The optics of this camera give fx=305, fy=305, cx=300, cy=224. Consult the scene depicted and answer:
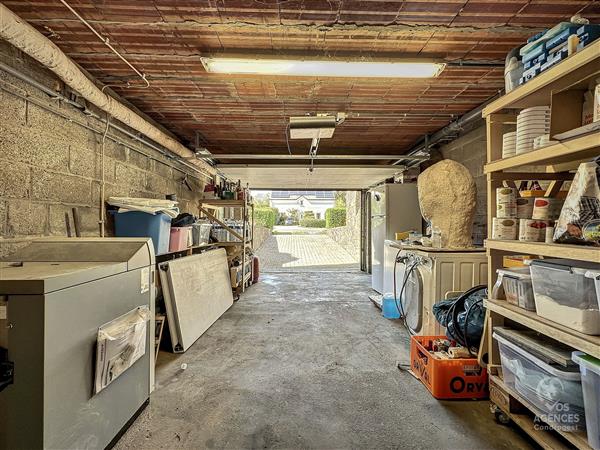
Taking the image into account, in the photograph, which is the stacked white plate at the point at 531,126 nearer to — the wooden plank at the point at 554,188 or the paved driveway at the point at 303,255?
the wooden plank at the point at 554,188

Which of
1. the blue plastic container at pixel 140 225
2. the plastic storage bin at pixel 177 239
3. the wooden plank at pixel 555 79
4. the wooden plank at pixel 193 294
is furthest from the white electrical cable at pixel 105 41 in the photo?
the wooden plank at pixel 555 79

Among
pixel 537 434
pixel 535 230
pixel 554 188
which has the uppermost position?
pixel 554 188

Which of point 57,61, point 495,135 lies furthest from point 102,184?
point 495,135

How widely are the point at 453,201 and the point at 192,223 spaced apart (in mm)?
3002

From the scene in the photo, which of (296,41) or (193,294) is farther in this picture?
(193,294)

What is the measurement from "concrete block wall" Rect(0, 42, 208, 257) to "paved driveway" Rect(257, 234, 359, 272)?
18.6ft

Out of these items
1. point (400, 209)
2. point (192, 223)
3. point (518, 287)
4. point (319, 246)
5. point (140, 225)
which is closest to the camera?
point (518, 287)

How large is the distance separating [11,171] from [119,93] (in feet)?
5.00

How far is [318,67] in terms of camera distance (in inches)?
88.7

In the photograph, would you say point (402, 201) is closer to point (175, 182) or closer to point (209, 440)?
point (175, 182)

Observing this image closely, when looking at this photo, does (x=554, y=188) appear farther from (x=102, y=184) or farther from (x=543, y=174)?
(x=102, y=184)

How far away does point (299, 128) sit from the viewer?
11.5ft

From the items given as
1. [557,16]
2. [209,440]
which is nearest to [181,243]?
[209,440]

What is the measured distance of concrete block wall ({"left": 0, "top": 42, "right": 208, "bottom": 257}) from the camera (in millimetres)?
1865
